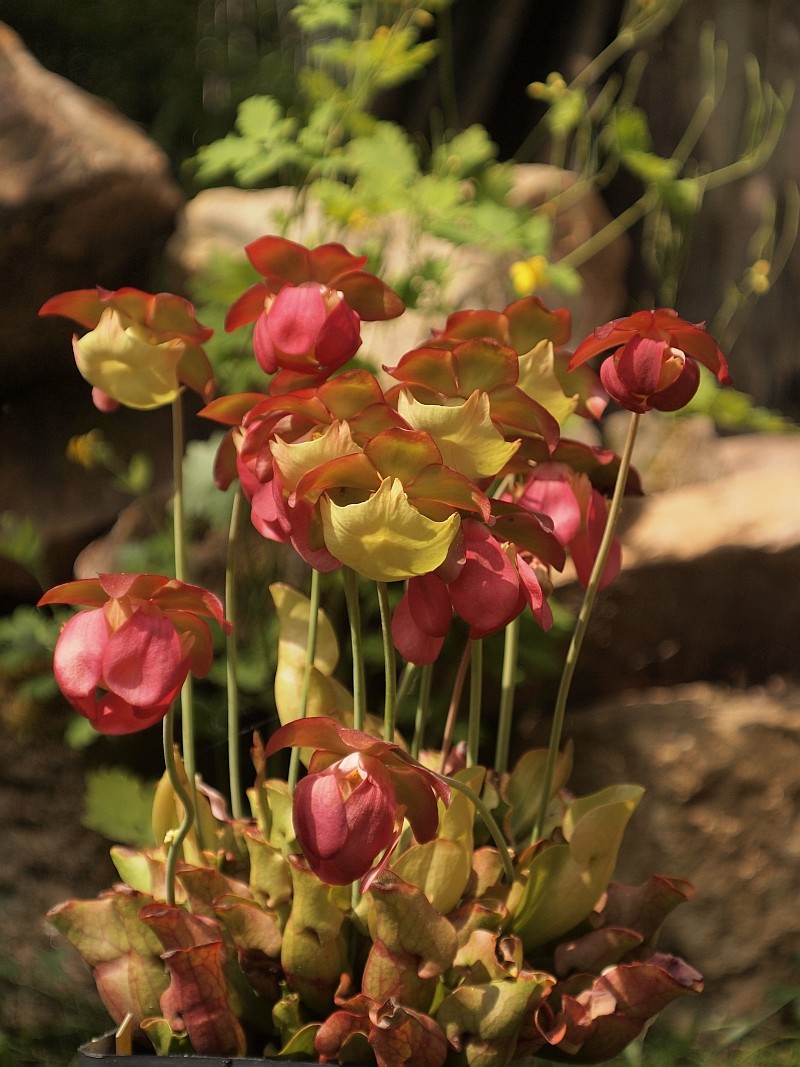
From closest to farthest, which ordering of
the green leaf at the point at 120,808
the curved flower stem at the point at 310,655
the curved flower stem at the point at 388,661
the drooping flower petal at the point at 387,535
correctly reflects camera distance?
the drooping flower petal at the point at 387,535
the curved flower stem at the point at 388,661
the curved flower stem at the point at 310,655
the green leaf at the point at 120,808

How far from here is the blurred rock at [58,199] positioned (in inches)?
57.2

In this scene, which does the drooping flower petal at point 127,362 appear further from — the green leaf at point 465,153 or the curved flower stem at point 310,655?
the green leaf at point 465,153

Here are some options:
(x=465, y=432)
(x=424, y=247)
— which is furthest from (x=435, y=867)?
(x=424, y=247)

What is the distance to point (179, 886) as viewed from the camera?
2.06 ft

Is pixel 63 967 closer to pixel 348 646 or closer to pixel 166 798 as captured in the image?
pixel 348 646

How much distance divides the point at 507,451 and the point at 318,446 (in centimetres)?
10


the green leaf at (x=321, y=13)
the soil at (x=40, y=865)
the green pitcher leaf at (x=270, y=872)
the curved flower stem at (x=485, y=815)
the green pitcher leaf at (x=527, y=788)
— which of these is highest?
the green leaf at (x=321, y=13)

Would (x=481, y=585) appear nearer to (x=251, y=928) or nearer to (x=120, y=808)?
(x=251, y=928)

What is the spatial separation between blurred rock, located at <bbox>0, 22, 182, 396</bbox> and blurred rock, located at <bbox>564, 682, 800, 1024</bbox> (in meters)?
1.01

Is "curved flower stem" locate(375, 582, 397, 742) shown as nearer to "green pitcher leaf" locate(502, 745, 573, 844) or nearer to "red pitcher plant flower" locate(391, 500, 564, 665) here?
"red pitcher plant flower" locate(391, 500, 564, 665)

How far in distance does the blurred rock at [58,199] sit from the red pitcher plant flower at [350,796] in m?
1.20

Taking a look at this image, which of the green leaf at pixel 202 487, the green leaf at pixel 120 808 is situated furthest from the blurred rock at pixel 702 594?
the green leaf at pixel 120 808

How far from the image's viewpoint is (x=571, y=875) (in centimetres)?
62

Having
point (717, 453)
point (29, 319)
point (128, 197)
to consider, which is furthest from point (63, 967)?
point (717, 453)
